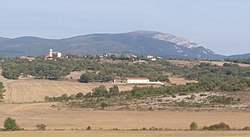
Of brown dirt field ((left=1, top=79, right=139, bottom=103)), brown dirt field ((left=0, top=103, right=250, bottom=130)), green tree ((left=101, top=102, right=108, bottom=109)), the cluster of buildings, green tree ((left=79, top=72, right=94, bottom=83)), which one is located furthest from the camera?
green tree ((left=79, top=72, right=94, bottom=83))

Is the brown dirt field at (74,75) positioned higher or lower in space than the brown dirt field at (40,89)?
higher

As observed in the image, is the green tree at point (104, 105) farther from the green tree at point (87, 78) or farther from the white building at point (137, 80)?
the green tree at point (87, 78)

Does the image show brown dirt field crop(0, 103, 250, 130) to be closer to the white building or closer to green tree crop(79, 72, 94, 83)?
the white building

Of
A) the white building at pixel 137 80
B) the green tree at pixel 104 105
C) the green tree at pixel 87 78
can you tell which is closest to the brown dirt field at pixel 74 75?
the green tree at pixel 87 78

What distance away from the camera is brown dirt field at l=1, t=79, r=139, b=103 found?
110m

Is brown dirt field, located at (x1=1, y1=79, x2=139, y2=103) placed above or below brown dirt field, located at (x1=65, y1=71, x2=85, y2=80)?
below

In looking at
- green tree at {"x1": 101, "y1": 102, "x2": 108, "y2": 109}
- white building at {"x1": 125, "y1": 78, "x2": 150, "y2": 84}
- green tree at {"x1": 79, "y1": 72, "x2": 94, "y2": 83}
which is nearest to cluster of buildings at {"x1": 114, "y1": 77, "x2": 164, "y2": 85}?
white building at {"x1": 125, "y1": 78, "x2": 150, "y2": 84}

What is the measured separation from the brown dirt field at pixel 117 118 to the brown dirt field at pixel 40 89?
31168 mm

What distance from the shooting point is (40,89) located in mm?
122750

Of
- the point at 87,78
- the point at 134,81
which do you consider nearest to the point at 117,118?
the point at 134,81

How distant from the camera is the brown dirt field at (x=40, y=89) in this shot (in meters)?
110

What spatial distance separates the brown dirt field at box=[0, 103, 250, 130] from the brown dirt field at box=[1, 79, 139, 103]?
31168 mm

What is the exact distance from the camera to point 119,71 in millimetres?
158625

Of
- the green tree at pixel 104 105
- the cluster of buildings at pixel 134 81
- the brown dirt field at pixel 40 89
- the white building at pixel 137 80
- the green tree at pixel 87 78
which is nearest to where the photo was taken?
the green tree at pixel 104 105
